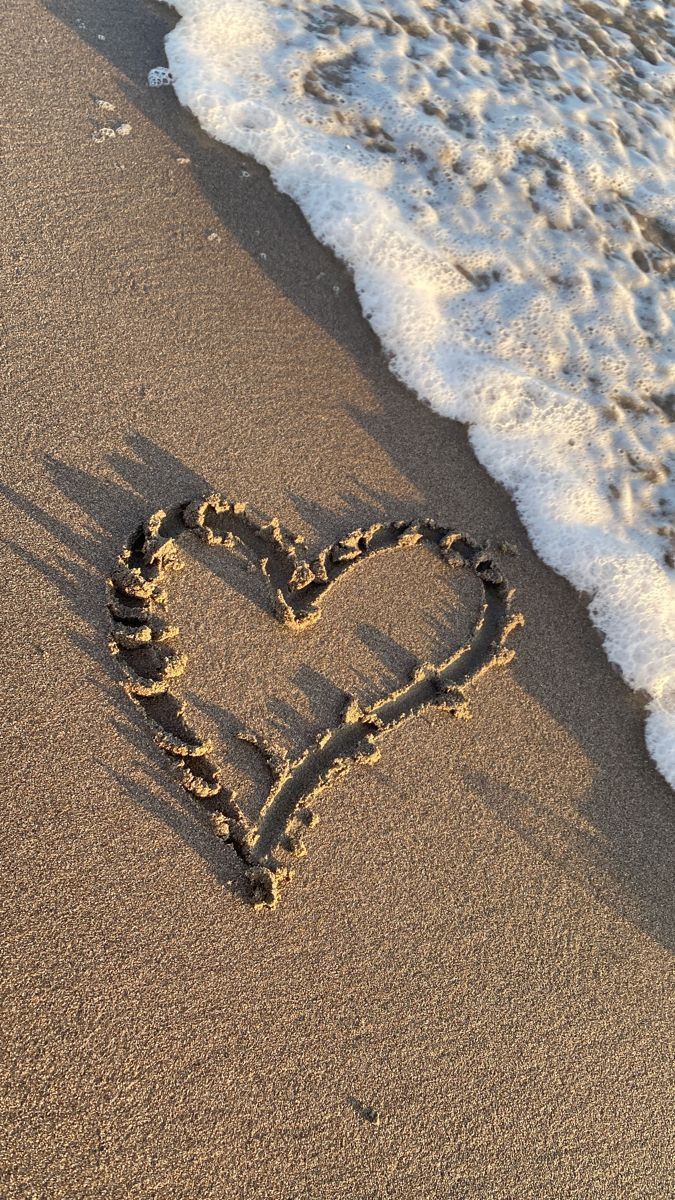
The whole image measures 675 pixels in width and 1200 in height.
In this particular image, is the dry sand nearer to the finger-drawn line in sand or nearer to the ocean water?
Result: the finger-drawn line in sand

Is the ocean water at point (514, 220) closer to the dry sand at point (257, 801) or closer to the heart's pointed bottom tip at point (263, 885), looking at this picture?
the dry sand at point (257, 801)

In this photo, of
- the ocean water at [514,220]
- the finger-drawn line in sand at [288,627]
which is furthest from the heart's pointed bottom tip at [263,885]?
the ocean water at [514,220]

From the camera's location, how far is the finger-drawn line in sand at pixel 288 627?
8.18 feet

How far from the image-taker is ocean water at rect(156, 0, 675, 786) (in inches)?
135

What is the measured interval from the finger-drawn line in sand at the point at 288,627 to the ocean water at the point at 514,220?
53 cm

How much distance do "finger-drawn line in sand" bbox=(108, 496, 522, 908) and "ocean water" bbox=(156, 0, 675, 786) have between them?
0.53 meters

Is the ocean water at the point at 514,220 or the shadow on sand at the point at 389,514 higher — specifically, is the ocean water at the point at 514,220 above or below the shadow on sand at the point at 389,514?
above

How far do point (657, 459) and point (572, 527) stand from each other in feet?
1.84

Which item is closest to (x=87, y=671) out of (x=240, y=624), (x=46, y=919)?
(x=240, y=624)

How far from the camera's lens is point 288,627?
2.83 m

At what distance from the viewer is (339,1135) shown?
215 cm


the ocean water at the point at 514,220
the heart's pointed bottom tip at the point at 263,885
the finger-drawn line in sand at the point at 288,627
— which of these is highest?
the ocean water at the point at 514,220

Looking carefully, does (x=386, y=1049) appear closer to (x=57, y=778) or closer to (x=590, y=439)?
(x=57, y=778)

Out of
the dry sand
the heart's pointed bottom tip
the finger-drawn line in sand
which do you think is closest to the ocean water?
the dry sand
